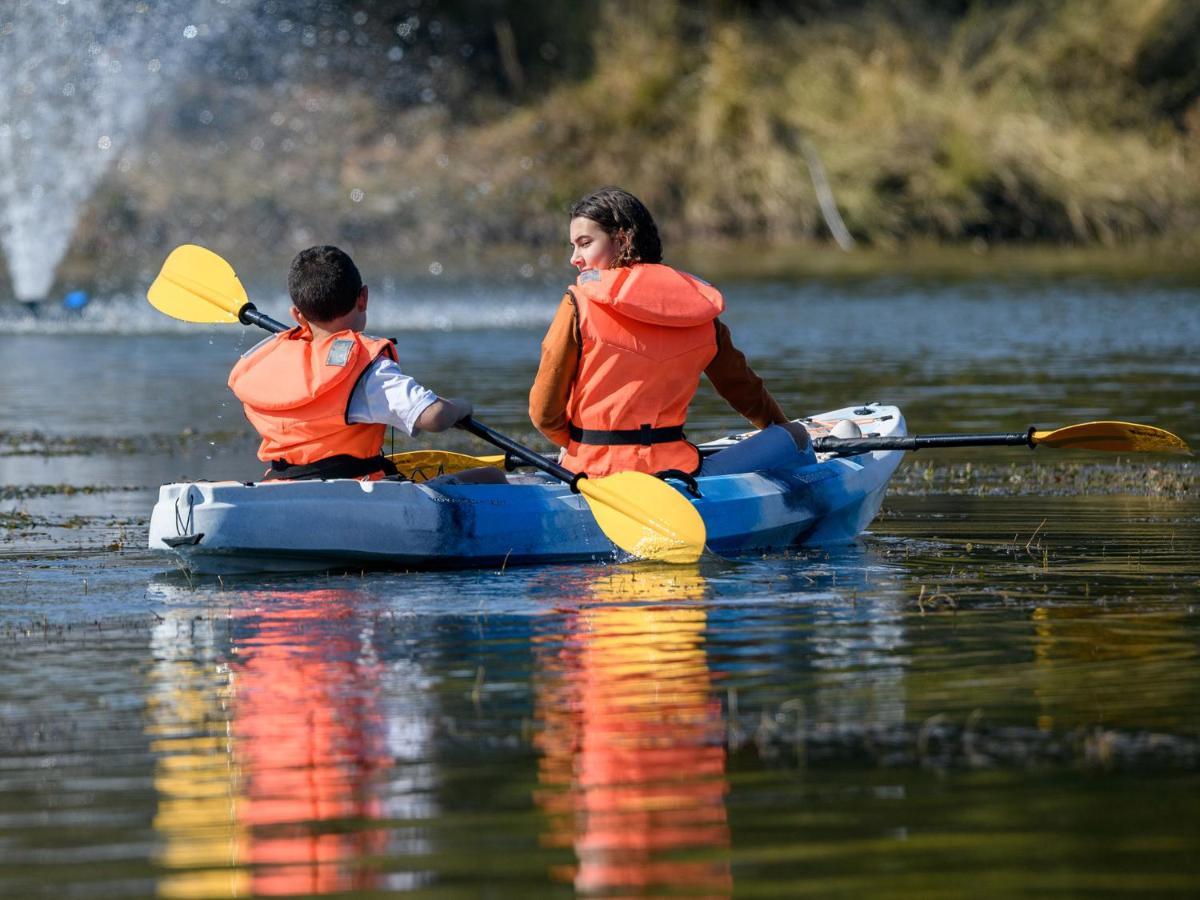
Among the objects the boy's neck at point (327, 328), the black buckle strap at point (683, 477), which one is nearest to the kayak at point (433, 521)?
the black buckle strap at point (683, 477)

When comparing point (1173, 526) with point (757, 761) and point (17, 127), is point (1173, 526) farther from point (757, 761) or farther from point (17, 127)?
point (17, 127)

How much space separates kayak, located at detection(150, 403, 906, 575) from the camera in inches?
313

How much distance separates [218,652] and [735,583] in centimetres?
200

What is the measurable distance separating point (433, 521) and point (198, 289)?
76.7 inches

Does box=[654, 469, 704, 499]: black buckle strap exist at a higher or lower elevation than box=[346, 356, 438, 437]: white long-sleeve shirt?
lower

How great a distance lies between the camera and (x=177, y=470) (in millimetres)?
12211

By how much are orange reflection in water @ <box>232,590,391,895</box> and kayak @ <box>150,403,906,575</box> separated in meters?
0.76

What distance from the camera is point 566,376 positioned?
838 centimetres

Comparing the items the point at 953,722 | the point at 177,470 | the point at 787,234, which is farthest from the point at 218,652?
the point at 787,234

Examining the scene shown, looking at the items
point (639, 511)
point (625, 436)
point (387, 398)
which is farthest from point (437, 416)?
point (625, 436)

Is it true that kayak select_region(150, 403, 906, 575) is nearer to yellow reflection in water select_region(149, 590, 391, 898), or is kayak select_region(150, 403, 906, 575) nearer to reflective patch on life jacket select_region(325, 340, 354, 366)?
reflective patch on life jacket select_region(325, 340, 354, 366)

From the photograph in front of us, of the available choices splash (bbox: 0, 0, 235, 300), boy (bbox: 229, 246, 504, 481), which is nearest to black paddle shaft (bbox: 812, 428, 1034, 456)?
boy (bbox: 229, 246, 504, 481)

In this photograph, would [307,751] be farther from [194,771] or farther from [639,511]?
[639,511]

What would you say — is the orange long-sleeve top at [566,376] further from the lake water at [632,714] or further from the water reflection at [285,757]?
the water reflection at [285,757]
